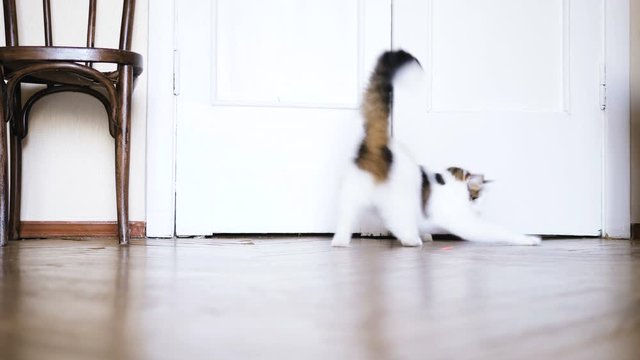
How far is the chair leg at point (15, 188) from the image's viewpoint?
2.02 meters

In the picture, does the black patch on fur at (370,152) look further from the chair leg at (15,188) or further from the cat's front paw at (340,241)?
the chair leg at (15,188)

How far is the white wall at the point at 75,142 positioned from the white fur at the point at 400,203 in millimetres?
687

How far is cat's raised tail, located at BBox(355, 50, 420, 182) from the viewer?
1.79 m

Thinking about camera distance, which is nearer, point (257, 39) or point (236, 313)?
point (236, 313)

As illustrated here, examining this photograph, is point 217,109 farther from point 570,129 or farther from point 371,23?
point 570,129

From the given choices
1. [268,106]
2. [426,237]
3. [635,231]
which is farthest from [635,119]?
[268,106]

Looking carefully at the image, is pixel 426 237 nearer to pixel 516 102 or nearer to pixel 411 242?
pixel 411 242

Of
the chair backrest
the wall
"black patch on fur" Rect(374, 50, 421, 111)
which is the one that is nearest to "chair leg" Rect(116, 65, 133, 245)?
the chair backrest

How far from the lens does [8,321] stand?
0.68m

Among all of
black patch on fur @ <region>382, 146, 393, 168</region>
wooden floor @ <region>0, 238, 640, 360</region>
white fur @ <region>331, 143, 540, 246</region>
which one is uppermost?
black patch on fur @ <region>382, 146, 393, 168</region>

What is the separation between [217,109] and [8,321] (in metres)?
1.52

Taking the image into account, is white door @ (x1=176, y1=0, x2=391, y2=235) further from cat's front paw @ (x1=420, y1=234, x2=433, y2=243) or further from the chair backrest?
cat's front paw @ (x1=420, y1=234, x2=433, y2=243)

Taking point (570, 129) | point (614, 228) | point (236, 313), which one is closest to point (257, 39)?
point (570, 129)

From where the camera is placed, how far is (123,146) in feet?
6.14
